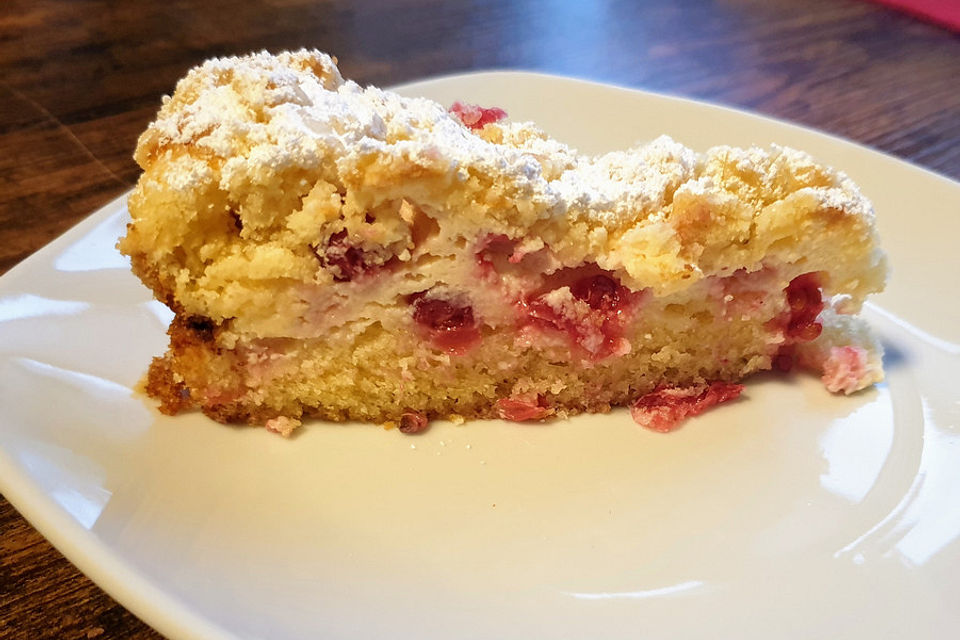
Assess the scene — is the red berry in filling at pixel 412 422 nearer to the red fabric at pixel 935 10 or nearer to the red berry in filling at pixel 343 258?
the red berry in filling at pixel 343 258

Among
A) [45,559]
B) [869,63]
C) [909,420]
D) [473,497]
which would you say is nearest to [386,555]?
[473,497]

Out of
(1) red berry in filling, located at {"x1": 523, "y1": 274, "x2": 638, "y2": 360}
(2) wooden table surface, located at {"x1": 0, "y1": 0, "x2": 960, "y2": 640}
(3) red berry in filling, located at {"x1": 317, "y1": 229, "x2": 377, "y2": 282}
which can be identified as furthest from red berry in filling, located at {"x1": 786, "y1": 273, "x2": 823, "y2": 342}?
(2) wooden table surface, located at {"x1": 0, "y1": 0, "x2": 960, "y2": 640}

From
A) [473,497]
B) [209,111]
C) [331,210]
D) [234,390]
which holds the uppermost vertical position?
[209,111]

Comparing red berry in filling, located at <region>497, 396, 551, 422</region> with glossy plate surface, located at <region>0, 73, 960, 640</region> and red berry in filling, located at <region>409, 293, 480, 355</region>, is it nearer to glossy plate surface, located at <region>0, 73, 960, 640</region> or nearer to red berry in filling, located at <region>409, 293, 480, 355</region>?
glossy plate surface, located at <region>0, 73, 960, 640</region>

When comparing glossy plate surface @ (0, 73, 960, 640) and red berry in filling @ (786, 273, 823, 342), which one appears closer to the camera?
glossy plate surface @ (0, 73, 960, 640)

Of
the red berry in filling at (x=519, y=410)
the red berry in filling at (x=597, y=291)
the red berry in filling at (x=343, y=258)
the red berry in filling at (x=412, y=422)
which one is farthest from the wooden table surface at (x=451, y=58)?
the red berry in filling at (x=597, y=291)

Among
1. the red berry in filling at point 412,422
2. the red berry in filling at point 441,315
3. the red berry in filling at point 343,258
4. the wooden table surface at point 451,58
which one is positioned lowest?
the red berry in filling at point 412,422

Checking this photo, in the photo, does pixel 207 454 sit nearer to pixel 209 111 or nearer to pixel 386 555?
pixel 386 555
